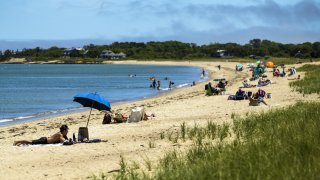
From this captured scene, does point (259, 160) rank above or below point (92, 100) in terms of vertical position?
above

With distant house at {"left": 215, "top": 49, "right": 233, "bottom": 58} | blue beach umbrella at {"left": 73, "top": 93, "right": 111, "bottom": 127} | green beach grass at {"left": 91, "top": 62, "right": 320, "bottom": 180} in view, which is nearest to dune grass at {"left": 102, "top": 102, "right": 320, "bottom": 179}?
green beach grass at {"left": 91, "top": 62, "right": 320, "bottom": 180}

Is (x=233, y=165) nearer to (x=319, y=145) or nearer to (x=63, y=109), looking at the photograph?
(x=319, y=145)

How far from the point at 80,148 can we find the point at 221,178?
26.0 feet

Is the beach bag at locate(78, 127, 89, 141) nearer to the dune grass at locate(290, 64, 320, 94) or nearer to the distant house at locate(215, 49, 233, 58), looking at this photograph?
the dune grass at locate(290, 64, 320, 94)

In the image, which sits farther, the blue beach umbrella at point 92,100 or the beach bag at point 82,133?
the blue beach umbrella at point 92,100

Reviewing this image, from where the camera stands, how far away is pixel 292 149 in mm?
7516

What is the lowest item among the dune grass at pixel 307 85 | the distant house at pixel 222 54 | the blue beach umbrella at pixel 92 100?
the distant house at pixel 222 54

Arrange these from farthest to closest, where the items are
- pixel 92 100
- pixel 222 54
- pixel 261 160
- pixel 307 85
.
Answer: pixel 222 54, pixel 307 85, pixel 92 100, pixel 261 160

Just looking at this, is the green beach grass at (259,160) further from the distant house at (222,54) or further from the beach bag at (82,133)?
the distant house at (222,54)

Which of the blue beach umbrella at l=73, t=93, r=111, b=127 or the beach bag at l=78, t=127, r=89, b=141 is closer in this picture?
the beach bag at l=78, t=127, r=89, b=141

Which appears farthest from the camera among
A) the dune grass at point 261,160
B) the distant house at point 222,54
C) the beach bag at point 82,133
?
the distant house at point 222,54

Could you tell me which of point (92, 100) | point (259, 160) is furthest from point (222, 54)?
point (259, 160)

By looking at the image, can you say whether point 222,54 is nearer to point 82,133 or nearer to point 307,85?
point 307,85

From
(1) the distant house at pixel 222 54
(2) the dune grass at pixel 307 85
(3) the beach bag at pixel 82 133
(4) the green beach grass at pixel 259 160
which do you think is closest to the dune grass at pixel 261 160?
(4) the green beach grass at pixel 259 160
